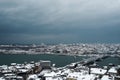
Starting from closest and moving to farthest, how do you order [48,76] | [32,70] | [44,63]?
[48,76], [32,70], [44,63]

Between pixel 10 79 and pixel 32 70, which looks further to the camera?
pixel 32 70

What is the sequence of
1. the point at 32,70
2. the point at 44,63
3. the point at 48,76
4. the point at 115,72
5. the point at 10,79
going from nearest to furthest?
the point at 10,79 < the point at 48,76 < the point at 115,72 < the point at 32,70 < the point at 44,63

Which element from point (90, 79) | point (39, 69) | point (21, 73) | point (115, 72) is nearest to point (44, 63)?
point (39, 69)

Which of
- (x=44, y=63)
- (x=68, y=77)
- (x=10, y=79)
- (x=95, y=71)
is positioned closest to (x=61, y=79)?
(x=68, y=77)

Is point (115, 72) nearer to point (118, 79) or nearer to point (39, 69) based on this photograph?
point (118, 79)

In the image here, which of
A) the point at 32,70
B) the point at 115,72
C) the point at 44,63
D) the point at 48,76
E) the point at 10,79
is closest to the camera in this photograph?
the point at 10,79

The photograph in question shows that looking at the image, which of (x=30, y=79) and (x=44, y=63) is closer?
(x=30, y=79)

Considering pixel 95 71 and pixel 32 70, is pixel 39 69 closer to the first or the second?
pixel 32 70
